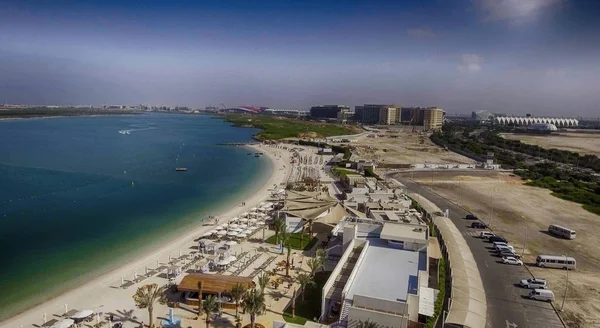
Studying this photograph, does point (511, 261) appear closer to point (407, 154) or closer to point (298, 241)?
point (298, 241)

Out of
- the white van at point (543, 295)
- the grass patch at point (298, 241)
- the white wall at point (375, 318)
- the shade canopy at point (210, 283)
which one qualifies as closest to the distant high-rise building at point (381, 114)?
the grass patch at point (298, 241)

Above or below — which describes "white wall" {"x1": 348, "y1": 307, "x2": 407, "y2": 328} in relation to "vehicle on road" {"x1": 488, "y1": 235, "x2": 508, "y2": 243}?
above

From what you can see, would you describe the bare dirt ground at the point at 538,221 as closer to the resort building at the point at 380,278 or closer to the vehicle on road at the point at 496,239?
the vehicle on road at the point at 496,239

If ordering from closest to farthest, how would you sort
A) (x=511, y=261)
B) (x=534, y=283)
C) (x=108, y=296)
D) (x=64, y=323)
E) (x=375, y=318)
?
(x=375, y=318)
(x=64, y=323)
(x=108, y=296)
(x=534, y=283)
(x=511, y=261)

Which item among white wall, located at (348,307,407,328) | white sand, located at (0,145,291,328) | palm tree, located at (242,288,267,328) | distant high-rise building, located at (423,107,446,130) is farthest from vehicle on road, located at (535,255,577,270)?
distant high-rise building, located at (423,107,446,130)

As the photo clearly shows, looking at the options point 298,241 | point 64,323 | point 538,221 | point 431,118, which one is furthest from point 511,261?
point 431,118

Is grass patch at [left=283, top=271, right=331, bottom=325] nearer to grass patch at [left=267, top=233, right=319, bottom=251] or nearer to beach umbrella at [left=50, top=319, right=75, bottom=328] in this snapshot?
grass patch at [left=267, top=233, right=319, bottom=251]
